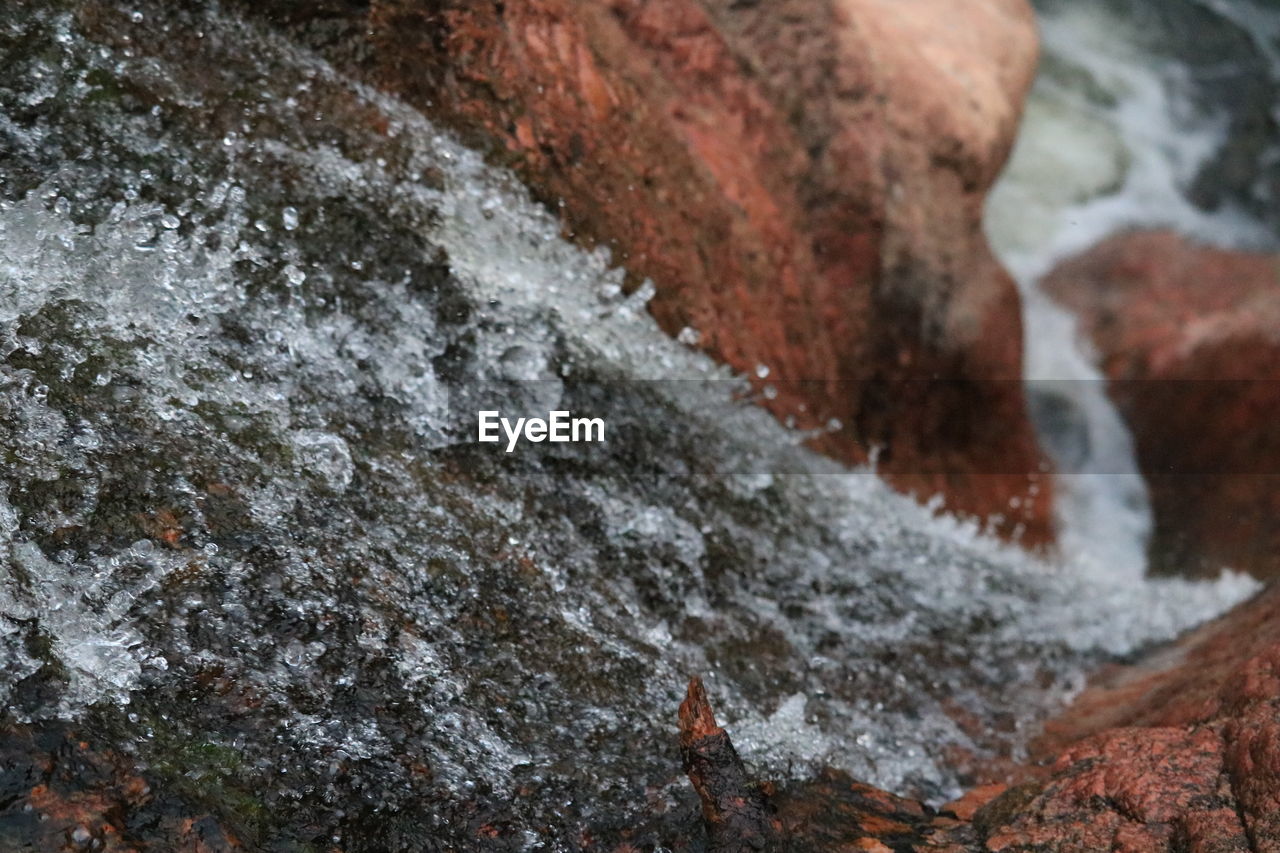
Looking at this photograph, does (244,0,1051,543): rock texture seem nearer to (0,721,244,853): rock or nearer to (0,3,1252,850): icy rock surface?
(0,3,1252,850): icy rock surface

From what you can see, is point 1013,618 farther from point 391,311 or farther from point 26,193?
point 26,193

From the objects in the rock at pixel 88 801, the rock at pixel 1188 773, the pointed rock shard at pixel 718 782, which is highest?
the rock at pixel 1188 773

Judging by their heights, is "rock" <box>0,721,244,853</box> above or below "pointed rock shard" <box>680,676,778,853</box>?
below

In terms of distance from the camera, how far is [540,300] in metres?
3.40

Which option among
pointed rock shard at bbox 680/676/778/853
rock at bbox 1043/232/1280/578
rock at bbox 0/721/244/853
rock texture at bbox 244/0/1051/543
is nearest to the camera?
rock at bbox 0/721/244/853

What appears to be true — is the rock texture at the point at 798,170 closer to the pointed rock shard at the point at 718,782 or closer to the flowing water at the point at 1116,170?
the flowing water at the point at 1116,170

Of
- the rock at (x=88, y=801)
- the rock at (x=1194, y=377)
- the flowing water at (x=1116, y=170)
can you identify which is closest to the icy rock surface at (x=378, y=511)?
the rock at (x=88, y=801)

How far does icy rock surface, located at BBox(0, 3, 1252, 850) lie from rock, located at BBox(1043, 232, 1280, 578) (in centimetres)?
118

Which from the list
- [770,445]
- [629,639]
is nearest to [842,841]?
[629,639]

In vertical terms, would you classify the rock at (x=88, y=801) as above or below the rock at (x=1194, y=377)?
below

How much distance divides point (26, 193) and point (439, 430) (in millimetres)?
1096

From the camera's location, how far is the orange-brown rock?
3.52 meters

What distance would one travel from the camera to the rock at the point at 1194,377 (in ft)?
15.9

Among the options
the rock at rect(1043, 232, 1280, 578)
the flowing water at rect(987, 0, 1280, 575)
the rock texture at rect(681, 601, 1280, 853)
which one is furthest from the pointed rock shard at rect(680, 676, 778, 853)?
the flowing water at rect(987, 0, 1280, 575)
